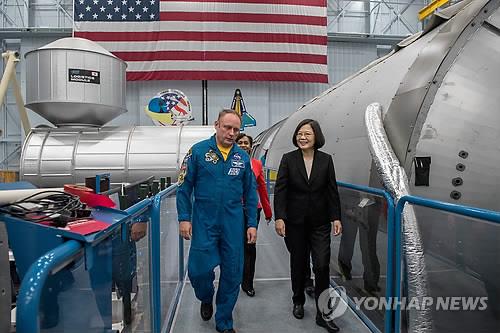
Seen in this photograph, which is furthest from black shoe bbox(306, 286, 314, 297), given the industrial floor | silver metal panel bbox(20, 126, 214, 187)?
silver metal panel bbox(20, 126, 214, 187)

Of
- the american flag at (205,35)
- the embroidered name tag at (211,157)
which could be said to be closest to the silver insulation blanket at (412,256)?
the embroidered name tag at (211,157)

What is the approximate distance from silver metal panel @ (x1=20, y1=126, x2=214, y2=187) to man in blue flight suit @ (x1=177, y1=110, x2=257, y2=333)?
418 centimetres

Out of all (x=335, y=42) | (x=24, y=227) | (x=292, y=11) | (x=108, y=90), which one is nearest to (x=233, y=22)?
(x=292, y=11)

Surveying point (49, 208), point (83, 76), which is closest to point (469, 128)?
point (49, 208)

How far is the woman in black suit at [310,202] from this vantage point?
8.89 feet

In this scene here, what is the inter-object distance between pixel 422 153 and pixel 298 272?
3.98ft

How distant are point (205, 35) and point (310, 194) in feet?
34.0

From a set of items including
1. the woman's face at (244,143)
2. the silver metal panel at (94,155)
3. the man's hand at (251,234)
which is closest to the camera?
the man's hand at (251,234)

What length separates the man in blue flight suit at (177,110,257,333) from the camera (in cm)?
248

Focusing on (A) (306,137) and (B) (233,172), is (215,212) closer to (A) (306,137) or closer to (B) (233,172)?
(B) (233,172)

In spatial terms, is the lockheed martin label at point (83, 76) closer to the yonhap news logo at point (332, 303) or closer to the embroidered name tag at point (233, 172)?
the embroidered name tag at point (233, 172)

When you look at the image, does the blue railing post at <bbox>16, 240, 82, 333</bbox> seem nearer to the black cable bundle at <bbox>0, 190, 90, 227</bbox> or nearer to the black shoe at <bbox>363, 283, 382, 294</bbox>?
the black cable bundle at <bbox>0, 190, 90, 227</bbox>

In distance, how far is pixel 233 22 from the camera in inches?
474

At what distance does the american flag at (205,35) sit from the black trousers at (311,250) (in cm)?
1001
